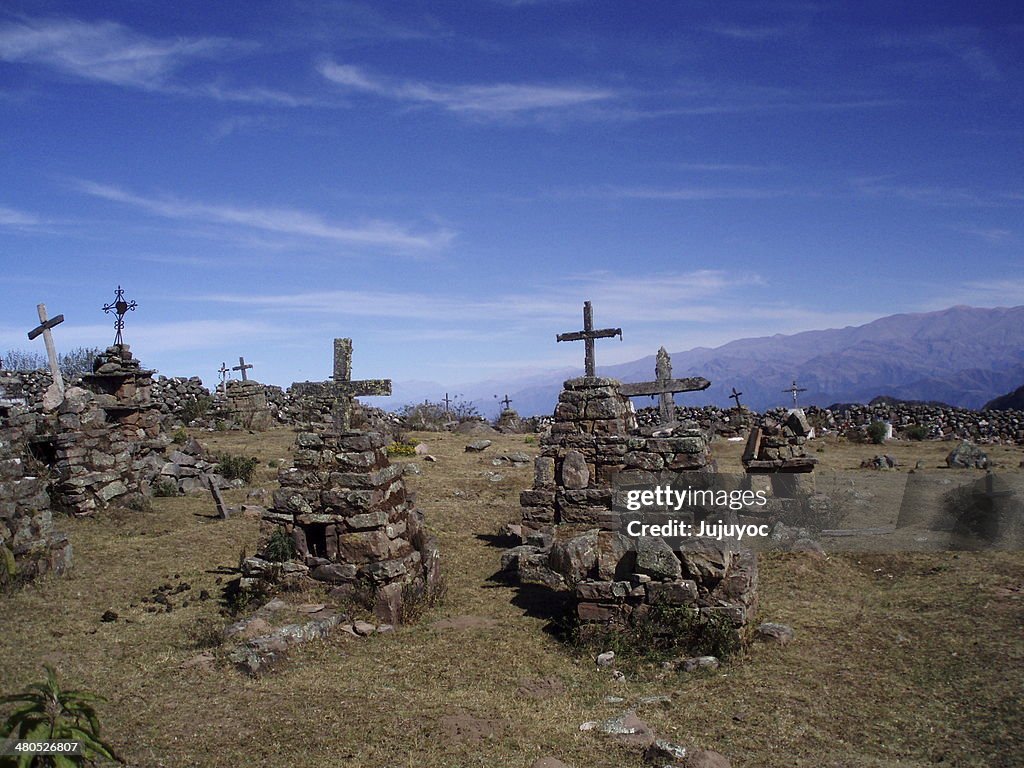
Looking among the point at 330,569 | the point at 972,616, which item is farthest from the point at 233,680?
the point at 972,616

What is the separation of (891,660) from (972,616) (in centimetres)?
202

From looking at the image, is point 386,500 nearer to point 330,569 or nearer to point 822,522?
point 330,569

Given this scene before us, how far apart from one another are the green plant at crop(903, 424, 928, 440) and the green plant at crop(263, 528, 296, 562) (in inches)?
1233

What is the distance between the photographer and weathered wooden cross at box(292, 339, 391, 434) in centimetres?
1064

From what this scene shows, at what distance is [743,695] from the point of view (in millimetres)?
7105

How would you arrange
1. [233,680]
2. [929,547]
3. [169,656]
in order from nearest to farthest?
[233,680] → [169,656] → [929,547]

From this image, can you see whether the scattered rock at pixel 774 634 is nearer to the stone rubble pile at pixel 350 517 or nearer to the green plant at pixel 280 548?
the stone rubble pile at pixel 350 517

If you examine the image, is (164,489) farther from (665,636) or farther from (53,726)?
(53,726)

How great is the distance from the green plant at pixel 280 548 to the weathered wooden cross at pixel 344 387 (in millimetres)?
1733

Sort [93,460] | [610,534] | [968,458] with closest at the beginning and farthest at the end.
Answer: [610,534] → [93,460] → [968,458]

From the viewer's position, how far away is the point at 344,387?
10.7 m

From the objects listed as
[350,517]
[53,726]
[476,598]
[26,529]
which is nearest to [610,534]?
[476,598]

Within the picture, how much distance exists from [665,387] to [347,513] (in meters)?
10.9

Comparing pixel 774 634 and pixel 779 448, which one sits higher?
pixel 779 448
